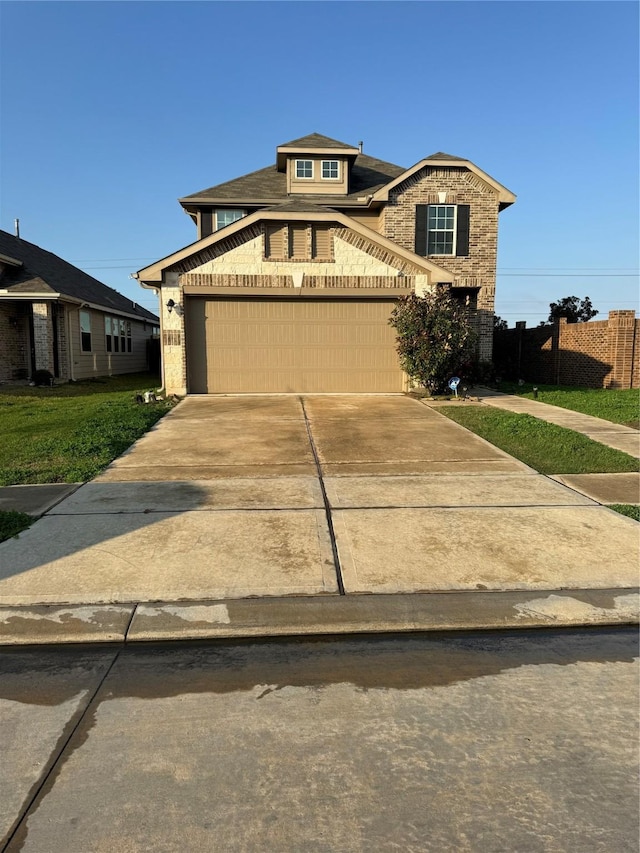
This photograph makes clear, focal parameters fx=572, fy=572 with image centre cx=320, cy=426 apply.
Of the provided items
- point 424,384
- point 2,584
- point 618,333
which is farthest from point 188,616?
point 618,333

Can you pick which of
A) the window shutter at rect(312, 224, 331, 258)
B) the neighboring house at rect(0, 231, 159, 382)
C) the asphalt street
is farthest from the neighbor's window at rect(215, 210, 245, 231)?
the asphalt street

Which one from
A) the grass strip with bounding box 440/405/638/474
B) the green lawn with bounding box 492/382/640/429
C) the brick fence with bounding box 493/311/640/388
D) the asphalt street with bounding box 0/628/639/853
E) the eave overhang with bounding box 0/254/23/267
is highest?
the eave overhang with bounding box 0/254/23/267

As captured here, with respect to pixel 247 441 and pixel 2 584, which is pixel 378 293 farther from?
pixel 2 584

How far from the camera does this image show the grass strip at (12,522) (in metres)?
5.16

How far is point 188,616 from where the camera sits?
3.78 meters

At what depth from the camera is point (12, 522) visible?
213 inches

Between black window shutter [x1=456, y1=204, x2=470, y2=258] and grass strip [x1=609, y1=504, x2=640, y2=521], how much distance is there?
1491cm

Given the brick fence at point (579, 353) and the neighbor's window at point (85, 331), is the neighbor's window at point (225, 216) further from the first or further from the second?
the brick fence at point (579, 353)

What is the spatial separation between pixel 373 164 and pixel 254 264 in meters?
11.9

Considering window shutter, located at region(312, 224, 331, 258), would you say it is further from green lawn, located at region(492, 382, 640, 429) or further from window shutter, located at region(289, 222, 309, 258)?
green lawn, located at region(492, 382, 640, 429)

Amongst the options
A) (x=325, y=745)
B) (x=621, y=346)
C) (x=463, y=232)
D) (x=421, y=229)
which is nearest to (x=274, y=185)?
(x=421, y=229)

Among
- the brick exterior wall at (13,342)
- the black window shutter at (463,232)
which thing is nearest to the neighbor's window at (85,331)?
the brick exterior wall at (13,342)

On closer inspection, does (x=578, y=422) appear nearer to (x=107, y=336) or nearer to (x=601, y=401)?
(x=601, y=401)

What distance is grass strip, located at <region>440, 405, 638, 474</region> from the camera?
25.2 feet
